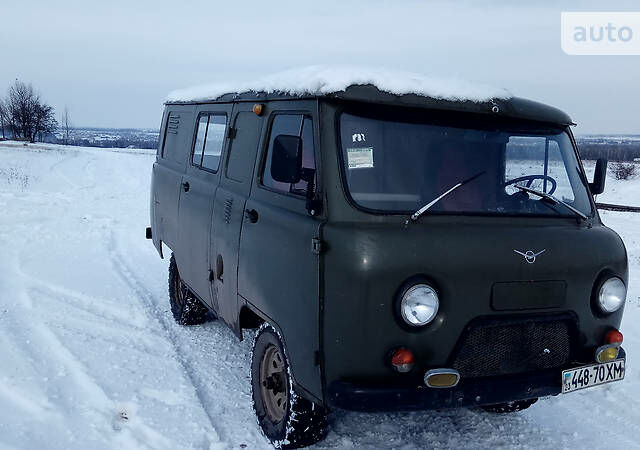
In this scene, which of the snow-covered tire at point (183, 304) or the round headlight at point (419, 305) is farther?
the snow-covered tire at point (183, 304)

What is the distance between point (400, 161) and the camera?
133 inches

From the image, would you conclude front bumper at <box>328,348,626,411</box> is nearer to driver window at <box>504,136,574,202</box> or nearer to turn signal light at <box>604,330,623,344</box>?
turn signal light at <box>604,330,623,344</box>

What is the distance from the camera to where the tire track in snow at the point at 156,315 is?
428cm

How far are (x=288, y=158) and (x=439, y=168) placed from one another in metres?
0.87

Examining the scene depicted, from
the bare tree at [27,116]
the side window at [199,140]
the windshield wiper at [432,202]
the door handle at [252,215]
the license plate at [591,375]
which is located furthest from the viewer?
the bare tree at [27,116]

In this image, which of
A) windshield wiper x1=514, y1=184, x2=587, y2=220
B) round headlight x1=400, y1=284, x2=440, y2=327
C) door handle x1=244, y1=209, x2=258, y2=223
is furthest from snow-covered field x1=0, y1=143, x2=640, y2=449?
windshield wiper x1=514, y1=184, x2=587, y2=220

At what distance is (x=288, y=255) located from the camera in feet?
11.4

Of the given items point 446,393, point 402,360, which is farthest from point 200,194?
point 446,393

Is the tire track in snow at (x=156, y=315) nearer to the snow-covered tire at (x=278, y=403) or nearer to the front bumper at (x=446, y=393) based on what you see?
the snow-covered tire at (x=278, y=403)

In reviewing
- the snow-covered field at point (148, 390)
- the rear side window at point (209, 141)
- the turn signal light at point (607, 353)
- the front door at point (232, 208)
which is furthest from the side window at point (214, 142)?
the turn signal light at point (607, 353)

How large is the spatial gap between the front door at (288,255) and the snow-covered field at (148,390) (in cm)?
Result: 91

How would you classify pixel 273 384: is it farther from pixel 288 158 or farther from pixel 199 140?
pixel 199 140

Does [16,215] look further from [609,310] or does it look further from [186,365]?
[609,310]

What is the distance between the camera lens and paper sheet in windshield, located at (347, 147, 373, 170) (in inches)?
131
